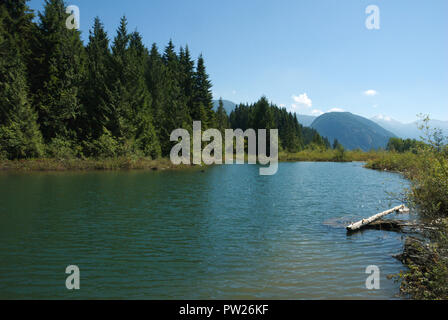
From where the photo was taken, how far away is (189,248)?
11.7 m

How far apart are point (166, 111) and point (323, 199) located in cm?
4347

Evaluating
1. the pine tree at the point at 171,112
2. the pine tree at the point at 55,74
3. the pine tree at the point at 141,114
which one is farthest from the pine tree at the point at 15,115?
the pine tree at the point at 171,112

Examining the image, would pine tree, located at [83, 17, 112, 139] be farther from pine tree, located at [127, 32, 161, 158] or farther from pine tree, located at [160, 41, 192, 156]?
pine tree, located at [160, 41, 192, 156]

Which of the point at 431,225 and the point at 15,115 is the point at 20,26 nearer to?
the point at 15,115

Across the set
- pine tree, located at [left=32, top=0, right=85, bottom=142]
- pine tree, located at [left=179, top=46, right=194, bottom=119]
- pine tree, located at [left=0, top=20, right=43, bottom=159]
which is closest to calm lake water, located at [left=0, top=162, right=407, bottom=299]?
pine tree, located at [left=0, top=20, right=43, bottom=159]

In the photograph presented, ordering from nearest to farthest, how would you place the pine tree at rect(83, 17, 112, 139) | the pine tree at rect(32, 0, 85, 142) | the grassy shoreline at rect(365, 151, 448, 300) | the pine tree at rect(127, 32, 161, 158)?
the grassy shoreline at rect(365, 151, 448, 300) → the pine tree at rect(32, 0, 85, 142) → the pine tree at rect(83, 17, 112, 139) → the pine tree at rect(127, 32, 161, 158)

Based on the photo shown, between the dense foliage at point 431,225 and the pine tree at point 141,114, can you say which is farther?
the pine tree at point 141,114

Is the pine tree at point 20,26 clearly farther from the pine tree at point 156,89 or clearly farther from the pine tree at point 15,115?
the pine tree at point 156,89

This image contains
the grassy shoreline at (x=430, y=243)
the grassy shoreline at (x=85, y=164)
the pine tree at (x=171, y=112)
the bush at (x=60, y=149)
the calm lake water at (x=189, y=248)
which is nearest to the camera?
the grassy shoreline at (x=430, y=243)

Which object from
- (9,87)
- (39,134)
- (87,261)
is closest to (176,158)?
(39,134)

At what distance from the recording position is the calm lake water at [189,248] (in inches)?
329

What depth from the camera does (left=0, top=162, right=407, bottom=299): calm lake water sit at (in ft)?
27.4

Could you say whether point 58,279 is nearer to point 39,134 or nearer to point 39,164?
point 39,164

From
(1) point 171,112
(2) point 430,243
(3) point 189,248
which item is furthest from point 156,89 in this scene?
(2) point 430,243
